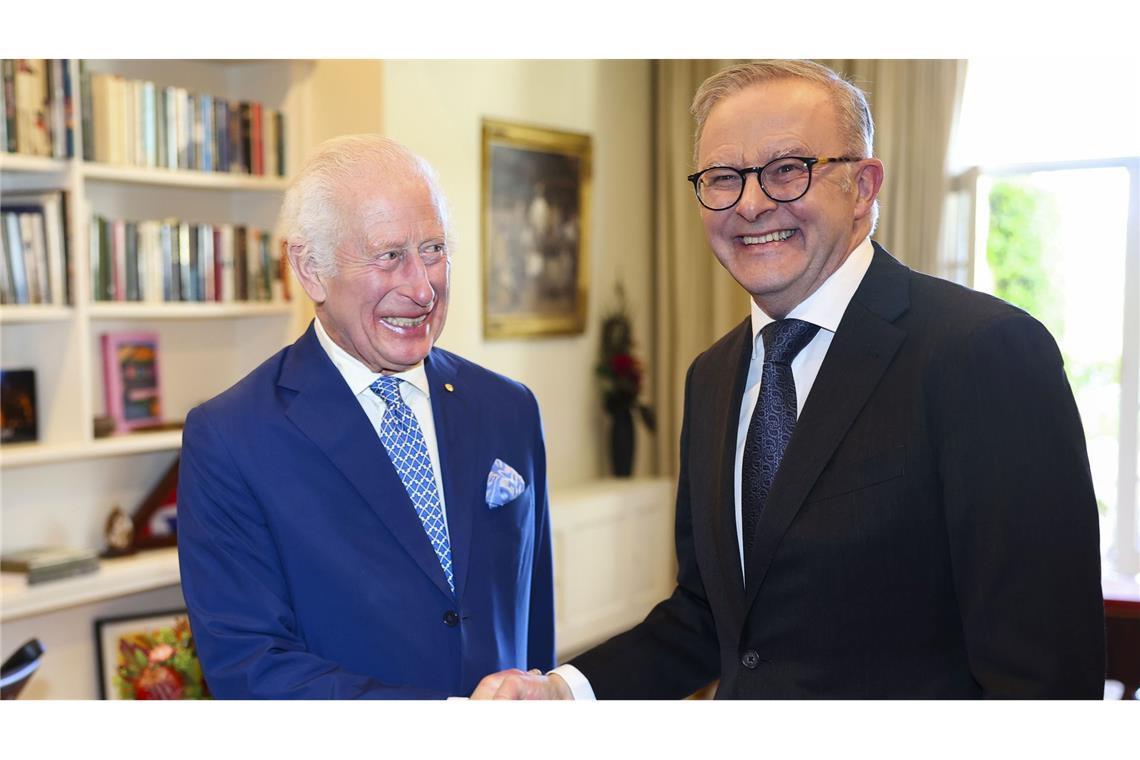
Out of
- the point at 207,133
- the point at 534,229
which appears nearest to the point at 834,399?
the point at 207,133

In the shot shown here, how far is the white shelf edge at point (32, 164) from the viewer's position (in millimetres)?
3480

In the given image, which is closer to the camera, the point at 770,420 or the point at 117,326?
the point at 770,420

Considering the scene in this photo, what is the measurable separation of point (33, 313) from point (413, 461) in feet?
7.43

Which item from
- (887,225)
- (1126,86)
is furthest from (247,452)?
(1126,86)

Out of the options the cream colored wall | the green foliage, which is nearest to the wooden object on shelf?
the cream colored wall

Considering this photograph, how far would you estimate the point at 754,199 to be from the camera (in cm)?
152

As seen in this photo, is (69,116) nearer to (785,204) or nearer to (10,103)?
(10,103)

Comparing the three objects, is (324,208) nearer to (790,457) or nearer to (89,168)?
(790,457)

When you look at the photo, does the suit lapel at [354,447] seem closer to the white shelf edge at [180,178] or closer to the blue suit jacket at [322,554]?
the blue suit jacket at [322,554]

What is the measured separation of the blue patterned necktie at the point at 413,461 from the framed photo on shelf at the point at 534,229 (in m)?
3.45

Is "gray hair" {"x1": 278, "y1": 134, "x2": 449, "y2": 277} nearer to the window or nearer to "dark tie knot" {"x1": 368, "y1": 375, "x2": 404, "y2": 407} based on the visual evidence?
"dark tie knot" {"x1": 368, "y1": 375, "x2": 404, "y2": 407}

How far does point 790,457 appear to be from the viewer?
150 centimetres

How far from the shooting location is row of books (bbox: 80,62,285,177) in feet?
12.3
